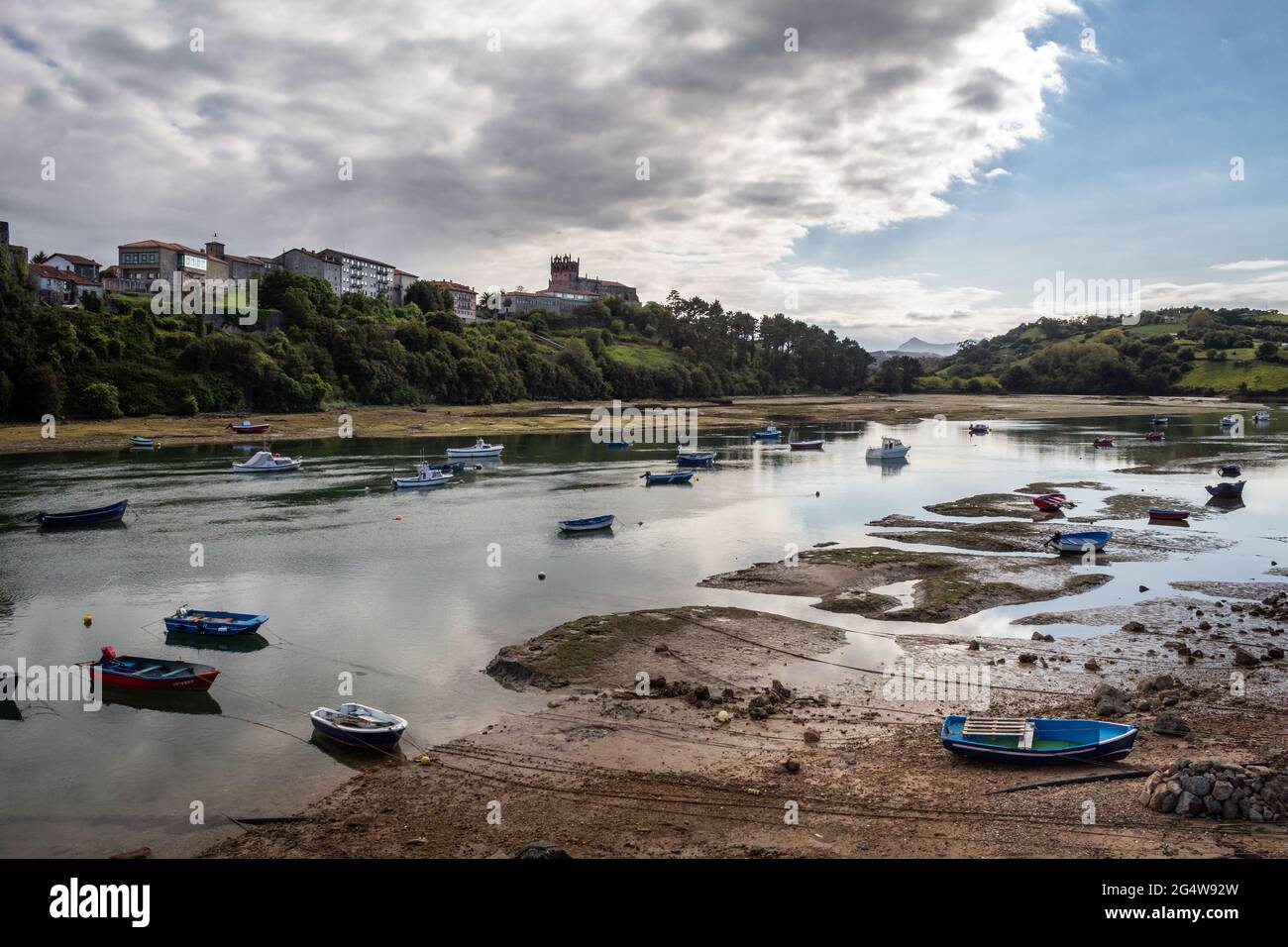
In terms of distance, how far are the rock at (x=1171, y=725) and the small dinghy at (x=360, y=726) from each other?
18259 millimetres

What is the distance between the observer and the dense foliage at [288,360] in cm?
9519

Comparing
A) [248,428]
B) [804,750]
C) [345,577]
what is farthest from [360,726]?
[248,428]

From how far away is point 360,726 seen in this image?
20.5 metres

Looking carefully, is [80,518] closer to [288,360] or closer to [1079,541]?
[1079,541]

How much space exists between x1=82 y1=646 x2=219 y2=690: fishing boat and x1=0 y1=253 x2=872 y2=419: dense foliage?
82.7 m

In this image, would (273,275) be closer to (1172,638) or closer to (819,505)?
(819,505)

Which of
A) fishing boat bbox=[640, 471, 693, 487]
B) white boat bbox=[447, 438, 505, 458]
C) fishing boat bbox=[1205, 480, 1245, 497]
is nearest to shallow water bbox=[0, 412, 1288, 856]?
fishing boat bbox=[640, 471, 693, 487]

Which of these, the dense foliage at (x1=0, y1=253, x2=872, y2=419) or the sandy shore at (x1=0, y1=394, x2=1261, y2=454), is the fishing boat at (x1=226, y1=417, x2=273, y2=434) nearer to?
the sandy shore at (x1=0, y1=394, x2=1261, y2=454)

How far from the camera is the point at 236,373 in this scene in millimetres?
113312

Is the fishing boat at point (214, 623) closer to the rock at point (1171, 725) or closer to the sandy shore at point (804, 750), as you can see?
the sandy shore at point (804, 750)

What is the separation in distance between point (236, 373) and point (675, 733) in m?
110

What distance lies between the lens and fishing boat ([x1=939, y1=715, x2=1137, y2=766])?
1823cm

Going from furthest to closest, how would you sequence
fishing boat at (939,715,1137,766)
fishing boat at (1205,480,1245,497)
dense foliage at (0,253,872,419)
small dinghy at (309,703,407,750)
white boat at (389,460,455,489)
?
1. dense foliage at (0,253,872,419)
2. white boat at (389,460,455,489)
3. fishing boat at (1205,480,1245,497)
4. small dinghy at (309,703,407,750)
5. fishing boat at (939,715,1137,766)
